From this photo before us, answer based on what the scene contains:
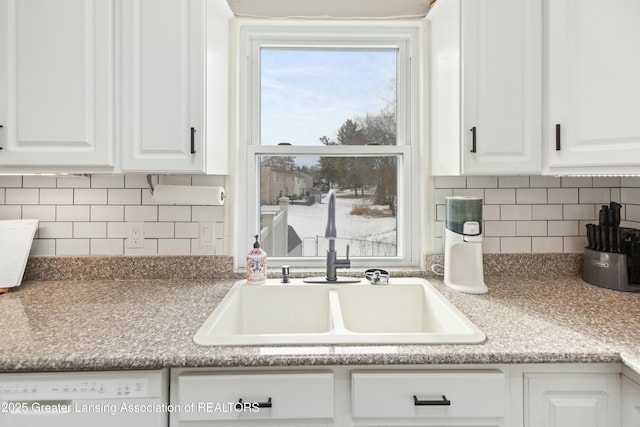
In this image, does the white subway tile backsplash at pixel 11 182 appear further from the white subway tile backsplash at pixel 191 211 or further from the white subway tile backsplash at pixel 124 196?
the white subway tile backsplash at pixel 124 196

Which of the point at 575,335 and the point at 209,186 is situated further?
the point at 209,186

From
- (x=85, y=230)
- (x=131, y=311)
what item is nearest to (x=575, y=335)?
(x=131, y=311)

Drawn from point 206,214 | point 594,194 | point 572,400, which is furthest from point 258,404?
point 594,194

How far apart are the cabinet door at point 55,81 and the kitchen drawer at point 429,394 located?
3.98 feet

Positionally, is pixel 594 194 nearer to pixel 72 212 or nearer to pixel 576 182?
pixel 576 182

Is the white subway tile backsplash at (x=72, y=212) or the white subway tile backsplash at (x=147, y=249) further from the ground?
the white subway tile backsplash at (x=72, y=212)

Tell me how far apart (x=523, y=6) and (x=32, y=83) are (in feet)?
6.03

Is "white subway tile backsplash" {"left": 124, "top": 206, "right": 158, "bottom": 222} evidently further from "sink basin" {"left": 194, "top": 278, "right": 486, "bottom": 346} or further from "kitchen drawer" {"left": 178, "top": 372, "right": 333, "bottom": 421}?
"kitchen drawer" {"left": 178, "top": 372, "right": 333, "bottom": 421}

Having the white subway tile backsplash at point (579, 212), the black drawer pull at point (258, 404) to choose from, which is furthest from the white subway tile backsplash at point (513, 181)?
the black drawer pull at point (258, 404)

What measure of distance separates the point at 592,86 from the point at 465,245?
70 cm

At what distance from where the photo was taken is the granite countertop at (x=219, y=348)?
93 cm

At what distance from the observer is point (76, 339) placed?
101 centimetres

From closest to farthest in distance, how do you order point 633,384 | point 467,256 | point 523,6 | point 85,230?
point 633,384 → point 523,6 → point 467,256 → point 85,230

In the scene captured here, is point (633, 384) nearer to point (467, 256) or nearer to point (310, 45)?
point (467, 256)
